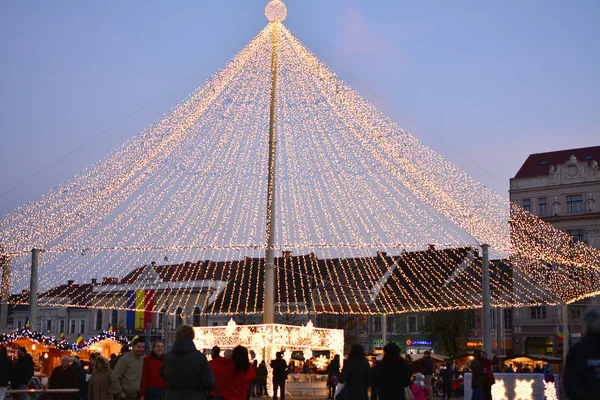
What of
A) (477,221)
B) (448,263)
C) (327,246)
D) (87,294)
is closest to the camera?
(477,221)

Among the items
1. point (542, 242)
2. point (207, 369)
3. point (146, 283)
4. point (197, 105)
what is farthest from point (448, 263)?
point (207, 369)

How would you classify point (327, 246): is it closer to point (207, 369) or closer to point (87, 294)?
point (207, 369)

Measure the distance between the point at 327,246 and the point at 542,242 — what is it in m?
23.4

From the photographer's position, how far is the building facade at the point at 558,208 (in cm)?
5569

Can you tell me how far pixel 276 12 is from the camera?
27609mm

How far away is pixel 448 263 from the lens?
203 feet

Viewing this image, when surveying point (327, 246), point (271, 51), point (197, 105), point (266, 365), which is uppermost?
point (271, 51)

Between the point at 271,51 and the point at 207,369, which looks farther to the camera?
the point at 271,51

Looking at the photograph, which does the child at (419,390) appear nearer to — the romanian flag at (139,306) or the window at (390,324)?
the romanian flag at (139,306)

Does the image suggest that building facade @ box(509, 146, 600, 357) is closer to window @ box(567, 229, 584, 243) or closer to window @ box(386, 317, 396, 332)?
window @ box(567, 229, 584, 243)

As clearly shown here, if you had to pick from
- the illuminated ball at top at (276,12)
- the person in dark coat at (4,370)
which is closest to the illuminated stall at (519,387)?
the person in dark coat at (4,370)

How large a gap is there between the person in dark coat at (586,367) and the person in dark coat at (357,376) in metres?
5.07

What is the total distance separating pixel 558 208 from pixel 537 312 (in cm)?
690

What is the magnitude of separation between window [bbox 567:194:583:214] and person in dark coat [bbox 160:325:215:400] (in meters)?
52.2
